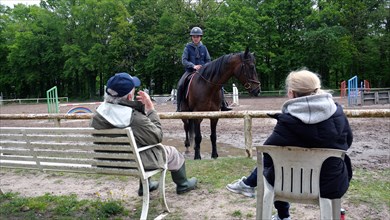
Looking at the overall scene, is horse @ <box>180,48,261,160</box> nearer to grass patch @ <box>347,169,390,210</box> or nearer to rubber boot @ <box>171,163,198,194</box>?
rubber boot @ <box>171,163,198,194</box>

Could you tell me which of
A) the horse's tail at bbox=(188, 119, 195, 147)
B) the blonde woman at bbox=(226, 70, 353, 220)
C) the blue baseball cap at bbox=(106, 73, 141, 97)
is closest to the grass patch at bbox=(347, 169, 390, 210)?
the blonde woman at bbox=(226, 70, 353, 220)

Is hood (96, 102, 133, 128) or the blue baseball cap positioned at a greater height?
the blue baseball cap

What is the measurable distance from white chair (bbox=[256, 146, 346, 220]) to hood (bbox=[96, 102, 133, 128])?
4.29 feet

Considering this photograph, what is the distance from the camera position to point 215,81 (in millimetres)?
6027

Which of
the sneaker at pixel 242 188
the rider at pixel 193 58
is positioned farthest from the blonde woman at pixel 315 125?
the rider at pixel 193 58

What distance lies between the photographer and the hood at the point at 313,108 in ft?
7.36

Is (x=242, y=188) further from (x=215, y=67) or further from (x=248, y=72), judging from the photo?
(x=215, y=67)

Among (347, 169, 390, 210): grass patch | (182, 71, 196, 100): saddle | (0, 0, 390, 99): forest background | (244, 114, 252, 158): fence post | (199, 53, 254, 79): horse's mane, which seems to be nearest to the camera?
(347, 169, 390, 210): grass patch

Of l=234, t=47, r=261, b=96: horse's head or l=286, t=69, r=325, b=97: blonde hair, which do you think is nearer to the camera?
l=286, t=69, r=325, b=97: blonde hair

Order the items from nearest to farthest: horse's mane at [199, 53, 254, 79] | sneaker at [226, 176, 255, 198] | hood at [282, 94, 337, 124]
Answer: hood at [282, 94, 337, 124]
sneaker at [226, 176, 255, 198]
horse's mane at [199, 53, 254, 79]

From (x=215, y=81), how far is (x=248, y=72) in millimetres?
600

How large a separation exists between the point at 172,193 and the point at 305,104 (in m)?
2.37

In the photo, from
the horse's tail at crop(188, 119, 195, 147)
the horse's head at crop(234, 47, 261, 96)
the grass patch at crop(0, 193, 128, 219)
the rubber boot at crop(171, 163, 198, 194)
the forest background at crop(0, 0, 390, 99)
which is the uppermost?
the forest background at crop(0, 0, 390, 99)

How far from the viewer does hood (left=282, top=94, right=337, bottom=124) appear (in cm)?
224
